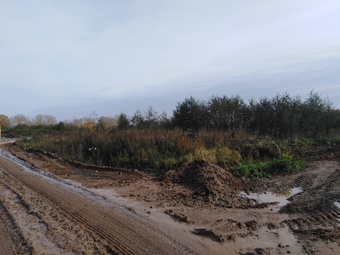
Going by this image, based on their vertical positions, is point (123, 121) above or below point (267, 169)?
above

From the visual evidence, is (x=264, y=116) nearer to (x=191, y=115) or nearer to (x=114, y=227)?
(x=191, y=115)

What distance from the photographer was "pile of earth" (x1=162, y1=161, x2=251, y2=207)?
8.59m

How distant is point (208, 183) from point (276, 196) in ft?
6.35

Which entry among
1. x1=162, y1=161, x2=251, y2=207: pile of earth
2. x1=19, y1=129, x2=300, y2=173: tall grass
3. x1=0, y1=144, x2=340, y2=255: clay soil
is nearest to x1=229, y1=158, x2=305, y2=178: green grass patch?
x1=0, y1=144, x2=340, y2=255: clay soil

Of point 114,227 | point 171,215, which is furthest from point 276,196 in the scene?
point 114,227

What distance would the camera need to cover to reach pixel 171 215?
7.36m

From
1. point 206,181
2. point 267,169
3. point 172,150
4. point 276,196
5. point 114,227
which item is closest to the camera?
point 114,227

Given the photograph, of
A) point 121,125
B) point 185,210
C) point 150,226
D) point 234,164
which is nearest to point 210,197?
point 185,210

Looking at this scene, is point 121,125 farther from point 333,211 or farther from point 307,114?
point 333,211

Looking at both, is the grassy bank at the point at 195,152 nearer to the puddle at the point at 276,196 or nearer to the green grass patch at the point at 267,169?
the green grass patch at the point at 267,169

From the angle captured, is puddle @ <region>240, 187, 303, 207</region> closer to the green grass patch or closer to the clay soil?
the clay soil

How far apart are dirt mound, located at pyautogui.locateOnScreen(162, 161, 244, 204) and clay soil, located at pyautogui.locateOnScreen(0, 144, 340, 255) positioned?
3 centimetres

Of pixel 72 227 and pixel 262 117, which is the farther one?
pixel 262 117

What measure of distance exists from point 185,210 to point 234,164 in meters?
6.00
